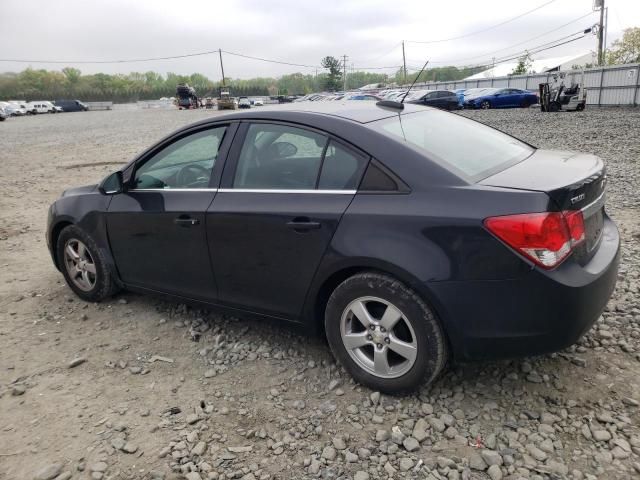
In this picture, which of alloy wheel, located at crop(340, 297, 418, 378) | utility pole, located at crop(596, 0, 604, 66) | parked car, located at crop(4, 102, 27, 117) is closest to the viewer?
alloy wheel, located at crop(340, 297, 418, 378)

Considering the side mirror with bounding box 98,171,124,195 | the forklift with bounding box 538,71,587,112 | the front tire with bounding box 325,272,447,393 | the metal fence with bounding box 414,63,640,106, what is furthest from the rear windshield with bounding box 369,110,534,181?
the metal fence with bounding box 414,63,640,106

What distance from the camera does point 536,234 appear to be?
7.61 ft

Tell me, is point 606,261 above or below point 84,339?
above

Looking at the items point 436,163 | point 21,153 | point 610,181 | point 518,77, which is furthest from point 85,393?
point 518,77

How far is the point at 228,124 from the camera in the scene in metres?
3.39

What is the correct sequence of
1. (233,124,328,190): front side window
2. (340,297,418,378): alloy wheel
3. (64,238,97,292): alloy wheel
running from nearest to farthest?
1. (340,297,418,378): alloy wheel
2. (233,124,328,190): front side window
3. (64,238,97,292): alloy wheel

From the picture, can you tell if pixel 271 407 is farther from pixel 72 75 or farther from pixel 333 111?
pixel 72 75

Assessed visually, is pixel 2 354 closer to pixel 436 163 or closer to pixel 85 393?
pixel 85 393

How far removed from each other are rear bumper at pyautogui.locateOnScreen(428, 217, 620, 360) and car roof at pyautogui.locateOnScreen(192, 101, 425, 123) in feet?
3.96

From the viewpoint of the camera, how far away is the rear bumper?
2357 millimetres

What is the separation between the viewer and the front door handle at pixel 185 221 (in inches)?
132

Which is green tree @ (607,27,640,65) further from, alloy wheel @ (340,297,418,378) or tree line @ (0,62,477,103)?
alloy wheel @ (340,297,418,378)

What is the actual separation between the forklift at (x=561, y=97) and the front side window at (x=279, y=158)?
24324 millimetres

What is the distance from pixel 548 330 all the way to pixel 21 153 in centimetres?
1792
